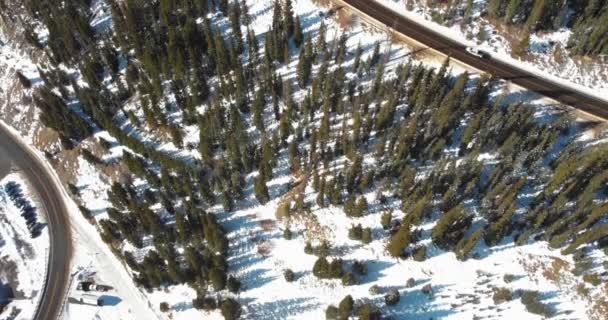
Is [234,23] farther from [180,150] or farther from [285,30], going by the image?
[180,150]

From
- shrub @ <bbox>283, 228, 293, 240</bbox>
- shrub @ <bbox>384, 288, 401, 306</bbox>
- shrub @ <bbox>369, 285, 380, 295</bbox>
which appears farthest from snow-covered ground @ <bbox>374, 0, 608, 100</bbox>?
shrub @ <bbox>283, 228, 293, 240</bbox>

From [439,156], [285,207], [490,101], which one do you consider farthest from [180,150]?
[490,101]

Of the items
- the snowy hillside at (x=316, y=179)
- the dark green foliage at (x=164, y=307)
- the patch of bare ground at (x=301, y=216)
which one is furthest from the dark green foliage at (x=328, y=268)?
the dark green foliage at (x=164, y=307)

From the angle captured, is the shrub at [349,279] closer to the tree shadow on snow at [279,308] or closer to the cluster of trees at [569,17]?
the tree shadow on snow at [279,308]

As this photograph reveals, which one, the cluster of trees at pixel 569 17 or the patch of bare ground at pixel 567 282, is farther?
the cluster of trees at pixel 569 17

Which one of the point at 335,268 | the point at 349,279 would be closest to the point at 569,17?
the point at 349,279

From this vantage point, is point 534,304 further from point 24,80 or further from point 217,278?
point 24,80

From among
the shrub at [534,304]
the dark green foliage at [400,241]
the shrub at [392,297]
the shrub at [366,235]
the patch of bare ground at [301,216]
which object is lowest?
the shrub at [534,304]
